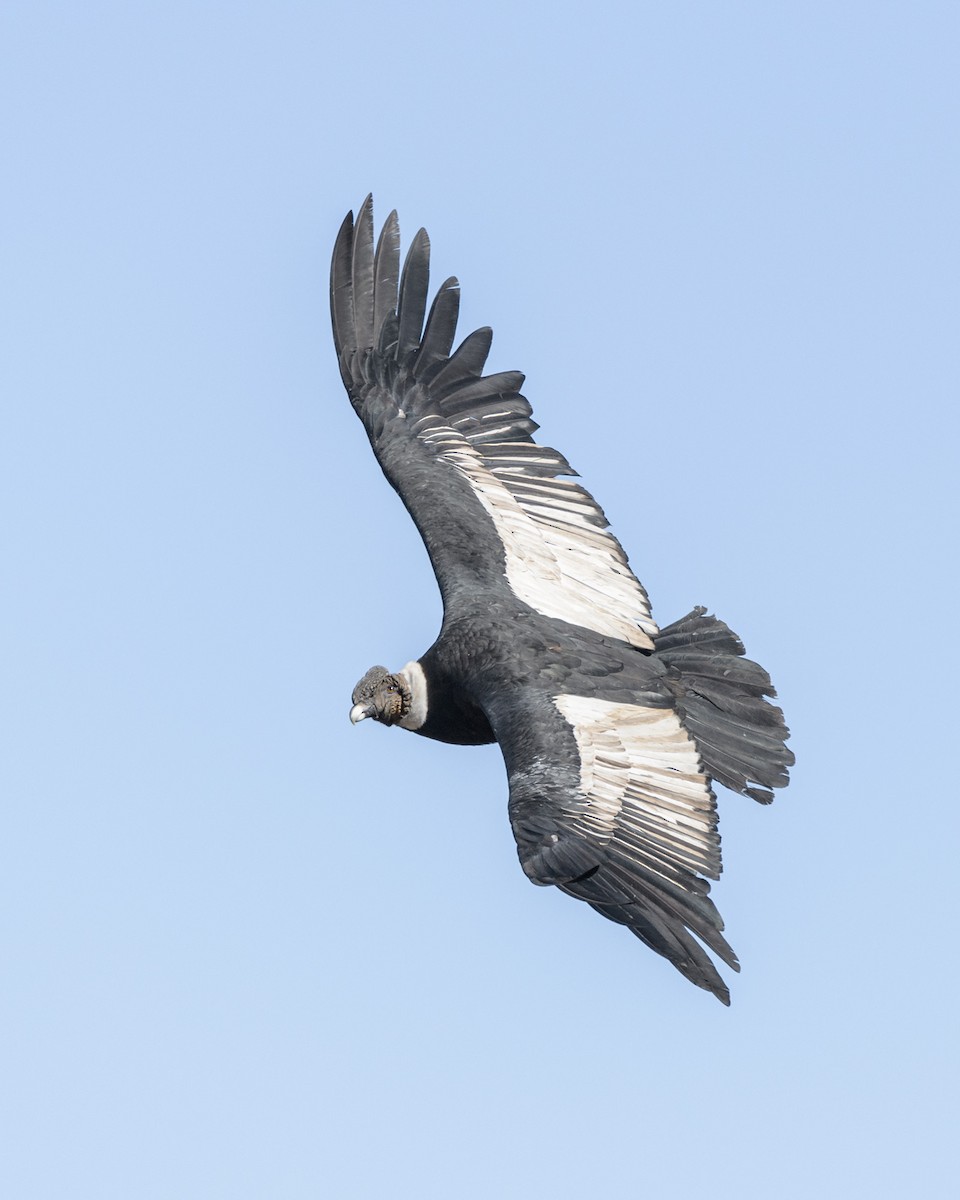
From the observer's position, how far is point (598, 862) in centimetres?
1080

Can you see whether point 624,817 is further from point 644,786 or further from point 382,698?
point 382,698

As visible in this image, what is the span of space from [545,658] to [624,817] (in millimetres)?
1471

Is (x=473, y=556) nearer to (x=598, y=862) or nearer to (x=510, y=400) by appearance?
(x=510, y=400)

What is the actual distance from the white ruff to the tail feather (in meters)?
1.42

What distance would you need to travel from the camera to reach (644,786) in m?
11.5

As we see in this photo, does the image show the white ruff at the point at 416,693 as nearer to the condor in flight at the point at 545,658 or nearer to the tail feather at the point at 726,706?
the condor in flight at the point at 545,658

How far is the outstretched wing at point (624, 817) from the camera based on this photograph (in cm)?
1045

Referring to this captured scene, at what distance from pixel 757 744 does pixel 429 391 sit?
3.70m

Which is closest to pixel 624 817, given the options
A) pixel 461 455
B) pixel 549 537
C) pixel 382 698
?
pixel 382 698

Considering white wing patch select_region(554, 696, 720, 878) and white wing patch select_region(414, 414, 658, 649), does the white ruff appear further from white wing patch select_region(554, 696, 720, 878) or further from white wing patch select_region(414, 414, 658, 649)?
white wing patch select_region(554, 696, 720, 878)

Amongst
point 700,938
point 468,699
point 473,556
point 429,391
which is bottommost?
point 700,938

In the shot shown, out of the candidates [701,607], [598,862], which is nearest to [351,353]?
[701,607]

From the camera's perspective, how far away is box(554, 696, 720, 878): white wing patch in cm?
1112

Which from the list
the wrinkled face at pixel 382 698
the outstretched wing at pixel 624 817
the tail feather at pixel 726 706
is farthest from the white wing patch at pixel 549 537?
the outstretched wing at pixel 624 817
